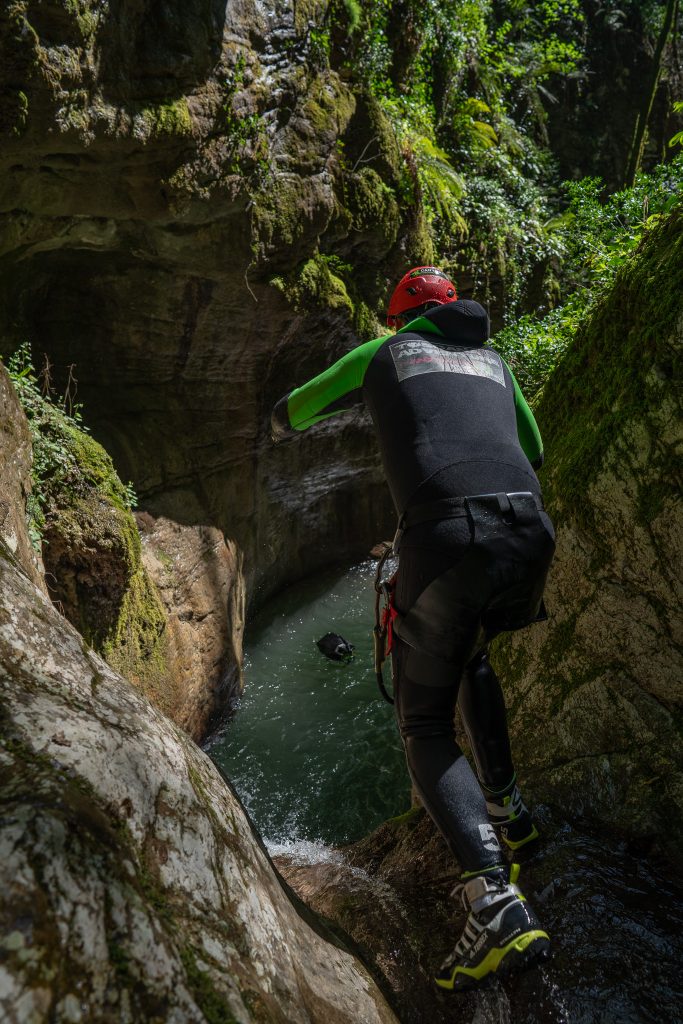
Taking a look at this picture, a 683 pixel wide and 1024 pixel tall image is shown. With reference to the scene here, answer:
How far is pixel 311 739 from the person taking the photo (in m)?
6.29

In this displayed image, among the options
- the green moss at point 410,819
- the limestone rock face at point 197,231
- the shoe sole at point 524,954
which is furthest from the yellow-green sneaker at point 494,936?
the limestone rock face at point 197,231

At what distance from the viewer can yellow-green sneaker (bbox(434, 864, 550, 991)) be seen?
1.95m

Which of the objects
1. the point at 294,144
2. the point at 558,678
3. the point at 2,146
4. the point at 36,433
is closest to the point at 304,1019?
the point at 558,678

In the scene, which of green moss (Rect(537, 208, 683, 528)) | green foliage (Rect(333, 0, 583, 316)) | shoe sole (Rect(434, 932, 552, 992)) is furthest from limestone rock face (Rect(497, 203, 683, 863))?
green foliage (Rect(333, 0, 583, 316))

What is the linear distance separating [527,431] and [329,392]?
3.16ft

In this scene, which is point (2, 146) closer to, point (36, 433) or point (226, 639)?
point (36, 433)

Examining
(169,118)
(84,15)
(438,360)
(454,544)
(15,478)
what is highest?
(84,15)

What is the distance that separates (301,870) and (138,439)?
182 inches

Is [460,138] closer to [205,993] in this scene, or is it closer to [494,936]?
[494,936]

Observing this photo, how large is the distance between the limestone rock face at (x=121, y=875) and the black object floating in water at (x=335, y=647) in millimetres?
5884

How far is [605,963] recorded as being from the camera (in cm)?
210

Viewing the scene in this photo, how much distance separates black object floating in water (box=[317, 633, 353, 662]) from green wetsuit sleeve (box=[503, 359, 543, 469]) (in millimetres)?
5262

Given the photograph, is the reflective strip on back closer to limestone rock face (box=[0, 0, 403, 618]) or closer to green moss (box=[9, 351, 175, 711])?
green moss (box=[9, 351, 175, 711])

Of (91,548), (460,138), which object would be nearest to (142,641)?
(91,548)
